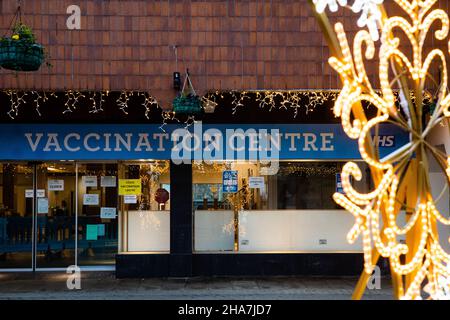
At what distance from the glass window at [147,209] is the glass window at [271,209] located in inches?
27.2

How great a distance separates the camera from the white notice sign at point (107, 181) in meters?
10.7

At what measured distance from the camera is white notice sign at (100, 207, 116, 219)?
1060 centimetres

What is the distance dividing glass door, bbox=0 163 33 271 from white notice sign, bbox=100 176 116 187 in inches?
64.4

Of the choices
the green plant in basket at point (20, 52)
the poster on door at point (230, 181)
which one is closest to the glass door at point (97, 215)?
the poster on door at point (230, 181)

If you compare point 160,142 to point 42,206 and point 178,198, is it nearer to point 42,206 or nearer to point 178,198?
point 178,198

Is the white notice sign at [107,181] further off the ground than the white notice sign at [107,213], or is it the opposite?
the white notice sign at [107,181]

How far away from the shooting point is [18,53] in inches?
247

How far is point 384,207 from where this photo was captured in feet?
13.7

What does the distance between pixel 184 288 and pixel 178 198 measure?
1958mm

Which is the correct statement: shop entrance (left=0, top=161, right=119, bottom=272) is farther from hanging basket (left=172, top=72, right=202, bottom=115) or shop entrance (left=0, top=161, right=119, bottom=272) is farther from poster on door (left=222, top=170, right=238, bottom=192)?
hanging basket (left=172, top=72, right=202, bottom=115)

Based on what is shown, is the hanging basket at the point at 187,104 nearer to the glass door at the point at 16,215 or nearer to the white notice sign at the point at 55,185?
the white notice sign at the point at 55,185

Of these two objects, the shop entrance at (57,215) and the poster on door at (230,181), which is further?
the shop entrance at (57,215)
